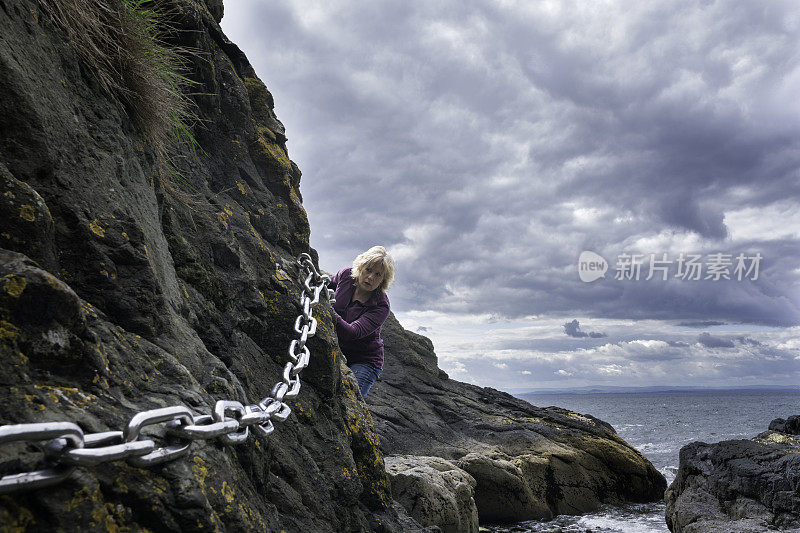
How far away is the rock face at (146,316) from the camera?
1738 millimetres

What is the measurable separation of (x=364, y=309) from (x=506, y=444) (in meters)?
13.8

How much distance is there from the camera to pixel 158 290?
2.65 metres

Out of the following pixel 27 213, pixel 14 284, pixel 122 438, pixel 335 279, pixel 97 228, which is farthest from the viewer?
pixel 335 279

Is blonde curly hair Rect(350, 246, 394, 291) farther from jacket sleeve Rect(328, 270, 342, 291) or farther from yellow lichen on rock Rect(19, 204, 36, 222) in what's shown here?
yellow lichen on rock Rect(19, 204, 36, 222)

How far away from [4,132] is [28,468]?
59.5 inches

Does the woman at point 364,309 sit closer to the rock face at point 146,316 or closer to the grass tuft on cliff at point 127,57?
the rock face at point 146,316

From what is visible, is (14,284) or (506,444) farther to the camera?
(506,444)

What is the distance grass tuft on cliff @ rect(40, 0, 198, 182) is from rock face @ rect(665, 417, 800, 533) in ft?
36.8

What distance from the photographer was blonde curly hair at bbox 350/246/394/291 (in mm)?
5613

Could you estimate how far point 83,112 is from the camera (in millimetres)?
2709

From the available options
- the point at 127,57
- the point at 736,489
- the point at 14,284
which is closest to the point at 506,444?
the point at 736,489

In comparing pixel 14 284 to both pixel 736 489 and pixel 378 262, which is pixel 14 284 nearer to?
pixel 378 262

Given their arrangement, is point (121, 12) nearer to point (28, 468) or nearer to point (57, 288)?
point (57, 288)

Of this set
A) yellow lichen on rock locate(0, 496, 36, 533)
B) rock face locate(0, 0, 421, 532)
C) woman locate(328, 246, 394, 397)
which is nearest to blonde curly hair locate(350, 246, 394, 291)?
woman locate(328, 246, 394, 397)
